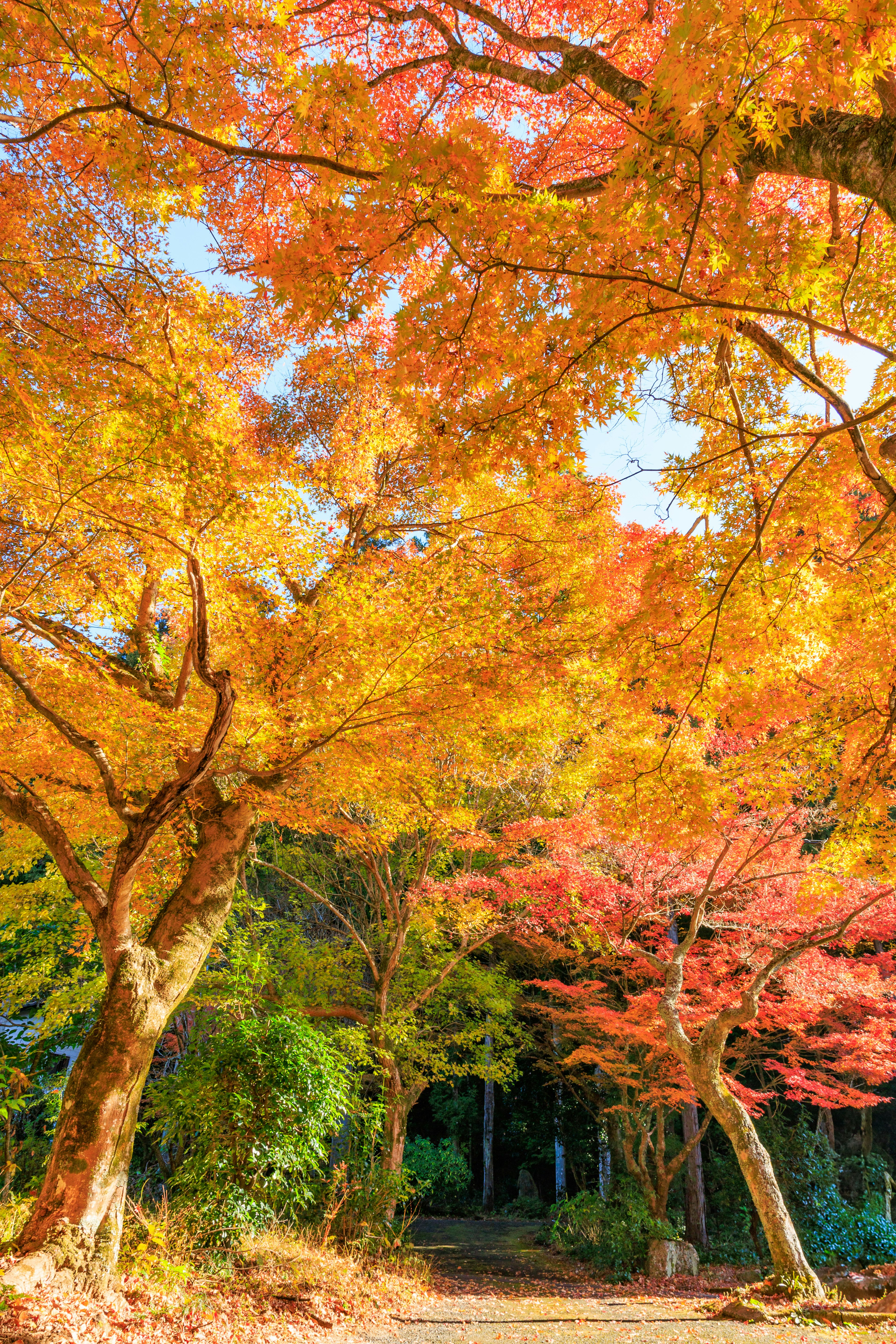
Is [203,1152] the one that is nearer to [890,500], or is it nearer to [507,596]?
[507,596]

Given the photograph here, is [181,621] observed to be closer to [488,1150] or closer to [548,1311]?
[548,1311]

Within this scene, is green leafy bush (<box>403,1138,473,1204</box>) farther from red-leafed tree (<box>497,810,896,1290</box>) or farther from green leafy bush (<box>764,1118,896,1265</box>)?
green leafy bush (<box>764,1118,896,1265</box>)

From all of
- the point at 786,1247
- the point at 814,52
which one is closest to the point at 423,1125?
the point at 786,1247

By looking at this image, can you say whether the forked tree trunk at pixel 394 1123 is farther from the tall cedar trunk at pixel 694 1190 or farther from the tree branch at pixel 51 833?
the tree branch at pixel 51 833

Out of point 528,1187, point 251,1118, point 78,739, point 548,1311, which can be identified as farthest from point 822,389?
point 528,1187

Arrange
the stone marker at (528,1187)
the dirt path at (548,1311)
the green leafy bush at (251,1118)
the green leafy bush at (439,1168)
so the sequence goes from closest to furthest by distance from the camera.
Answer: the dirt path at (548,1311)
the green leafy bush at (251,1118)
the green leafy bush at (439,1168)
the stone marker at (528,1187)

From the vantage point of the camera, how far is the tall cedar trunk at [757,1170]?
21.0ft

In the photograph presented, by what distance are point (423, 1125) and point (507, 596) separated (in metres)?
16.1

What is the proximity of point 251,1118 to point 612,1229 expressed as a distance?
20.2ft

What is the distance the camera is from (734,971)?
10609mm

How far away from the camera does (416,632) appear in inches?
203

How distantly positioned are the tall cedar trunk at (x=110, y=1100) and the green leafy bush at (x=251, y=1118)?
1670mm

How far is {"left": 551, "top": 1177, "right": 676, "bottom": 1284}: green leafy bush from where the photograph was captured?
9.06 meters

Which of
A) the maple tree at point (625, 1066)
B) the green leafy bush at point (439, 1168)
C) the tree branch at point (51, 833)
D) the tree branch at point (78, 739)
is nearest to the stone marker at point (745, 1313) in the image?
the maple tree at point (625, 1066)
